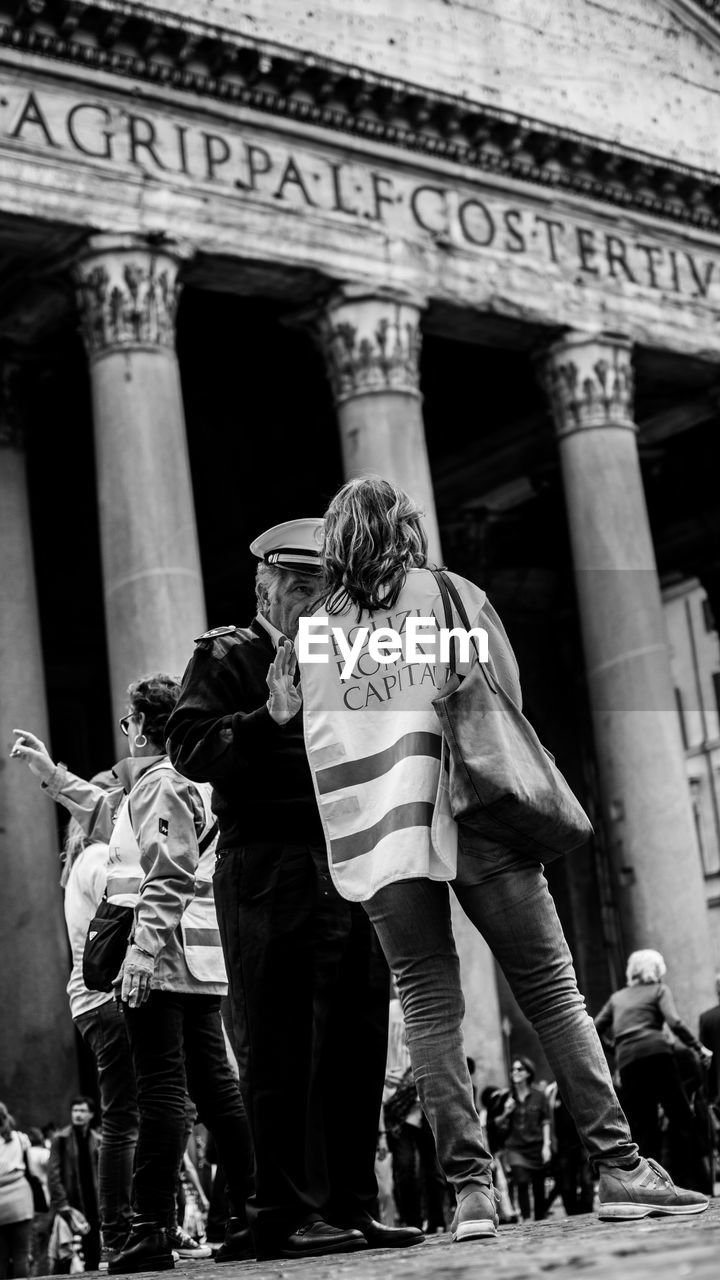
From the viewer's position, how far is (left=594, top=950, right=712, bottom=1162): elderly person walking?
38.2ft

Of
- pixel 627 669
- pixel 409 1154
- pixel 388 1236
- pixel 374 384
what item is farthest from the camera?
pixel 627 669

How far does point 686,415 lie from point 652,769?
20.6ft

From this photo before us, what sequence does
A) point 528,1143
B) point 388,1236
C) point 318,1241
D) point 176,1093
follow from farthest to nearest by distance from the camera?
1. point 528,1143
2. point 176,1093
3. point 388,1236
4. point 318,1241

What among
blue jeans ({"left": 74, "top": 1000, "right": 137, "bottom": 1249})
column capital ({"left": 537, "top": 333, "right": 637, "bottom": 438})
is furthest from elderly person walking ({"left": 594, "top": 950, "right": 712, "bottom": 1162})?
column capital ({"left": 537, "top": 333, "right": 637, "bottom": 438})

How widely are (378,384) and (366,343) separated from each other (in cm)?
40

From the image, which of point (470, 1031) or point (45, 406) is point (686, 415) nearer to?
point (45, 406)

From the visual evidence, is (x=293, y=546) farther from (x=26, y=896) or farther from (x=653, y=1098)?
(x=26, y=896)

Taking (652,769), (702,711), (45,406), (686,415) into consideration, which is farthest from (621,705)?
(702,711)

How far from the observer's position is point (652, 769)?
17672mm

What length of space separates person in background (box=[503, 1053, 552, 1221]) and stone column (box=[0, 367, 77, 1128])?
3.86m

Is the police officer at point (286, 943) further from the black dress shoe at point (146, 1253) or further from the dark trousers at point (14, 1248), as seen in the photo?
the dark trousers at point (14, 1248)

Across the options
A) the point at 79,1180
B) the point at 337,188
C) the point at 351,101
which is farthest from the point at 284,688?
the point at 351,101

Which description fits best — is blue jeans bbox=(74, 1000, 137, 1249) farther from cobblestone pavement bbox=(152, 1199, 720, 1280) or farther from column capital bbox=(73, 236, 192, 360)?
column capital bbox=(73, 236, 192, 360)

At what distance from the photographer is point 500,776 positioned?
4.72 m
